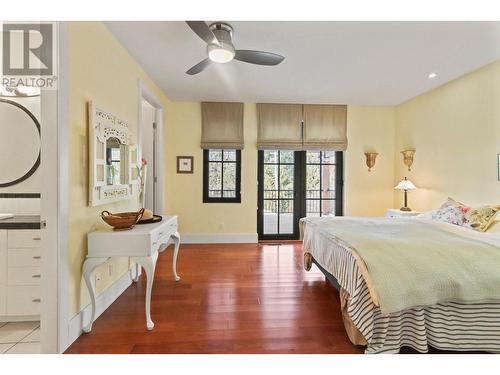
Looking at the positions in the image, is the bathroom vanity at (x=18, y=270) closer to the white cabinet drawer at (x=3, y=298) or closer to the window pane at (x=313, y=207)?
the white cabinet drawer at (x=3, y=298)

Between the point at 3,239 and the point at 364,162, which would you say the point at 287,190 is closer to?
the point at 364,162

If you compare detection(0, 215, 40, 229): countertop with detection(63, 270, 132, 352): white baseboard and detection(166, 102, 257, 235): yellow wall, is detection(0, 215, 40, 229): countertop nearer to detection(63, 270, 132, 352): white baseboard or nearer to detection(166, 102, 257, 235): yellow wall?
detection(63, 270, 132, 352): white baseboard

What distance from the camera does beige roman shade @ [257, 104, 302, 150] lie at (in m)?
4.99

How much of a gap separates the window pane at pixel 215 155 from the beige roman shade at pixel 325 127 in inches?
65.8

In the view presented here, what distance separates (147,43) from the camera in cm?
277

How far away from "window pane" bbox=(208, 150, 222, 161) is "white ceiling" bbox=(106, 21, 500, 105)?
1.10m

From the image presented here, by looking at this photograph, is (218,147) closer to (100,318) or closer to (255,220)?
(255,220)

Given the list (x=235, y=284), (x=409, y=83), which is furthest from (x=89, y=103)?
(x=409, y=83)

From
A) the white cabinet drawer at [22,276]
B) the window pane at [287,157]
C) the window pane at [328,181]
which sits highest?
the window pane at [287,157]

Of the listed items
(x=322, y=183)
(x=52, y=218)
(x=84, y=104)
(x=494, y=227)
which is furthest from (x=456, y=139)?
(x=52, y=218)

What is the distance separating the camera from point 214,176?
5086mm

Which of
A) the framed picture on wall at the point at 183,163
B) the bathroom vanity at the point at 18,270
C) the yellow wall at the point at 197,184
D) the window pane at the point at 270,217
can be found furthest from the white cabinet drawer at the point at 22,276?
the window pane at the point at 270,217

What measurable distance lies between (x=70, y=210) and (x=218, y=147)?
10.7 ft

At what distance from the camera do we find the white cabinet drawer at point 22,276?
7.08ft
